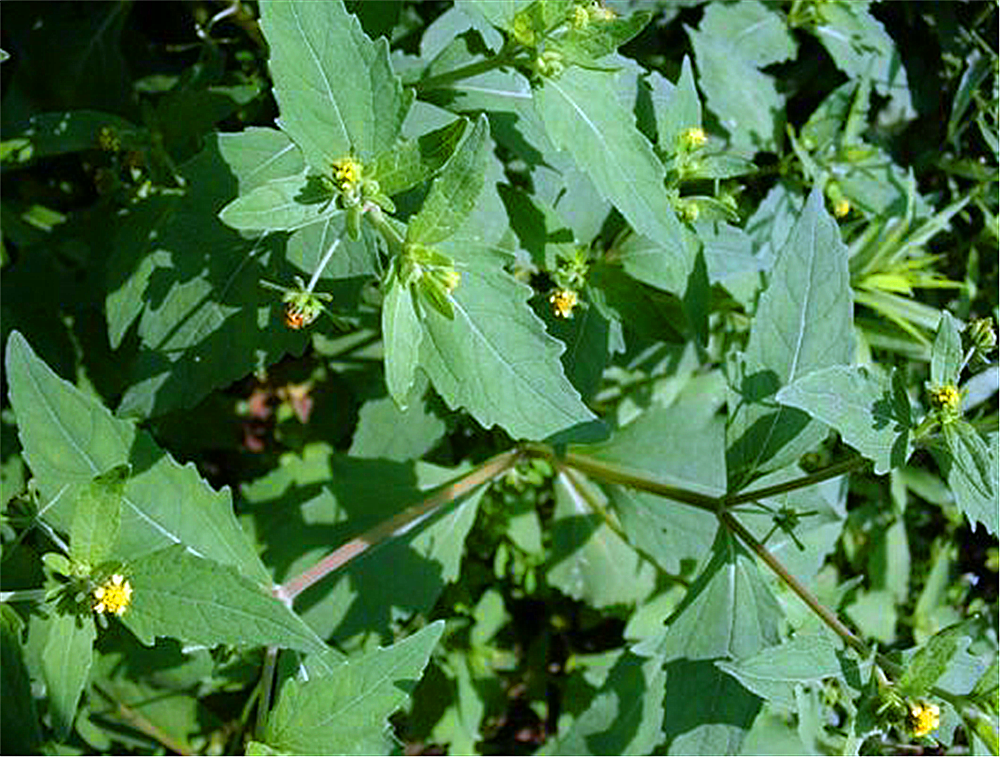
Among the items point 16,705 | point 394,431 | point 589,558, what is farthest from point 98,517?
point 589,558

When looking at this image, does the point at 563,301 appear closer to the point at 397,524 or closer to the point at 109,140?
the point at 397,524

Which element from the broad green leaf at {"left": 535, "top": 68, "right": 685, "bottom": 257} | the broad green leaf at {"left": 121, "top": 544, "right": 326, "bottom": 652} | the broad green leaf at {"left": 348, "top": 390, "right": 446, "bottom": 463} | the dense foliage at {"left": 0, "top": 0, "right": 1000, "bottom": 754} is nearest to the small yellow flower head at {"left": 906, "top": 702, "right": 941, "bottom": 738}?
the dense foliage at {"left": 0, "top": 0, "right": 1000, "bottom": 754}

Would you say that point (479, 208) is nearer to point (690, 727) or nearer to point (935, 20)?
point (690, 727)

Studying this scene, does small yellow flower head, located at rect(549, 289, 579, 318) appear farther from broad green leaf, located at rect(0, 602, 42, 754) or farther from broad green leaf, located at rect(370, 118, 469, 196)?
broad green leaf, located at rect(0, 602, 42, 754)

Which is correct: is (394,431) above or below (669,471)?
above

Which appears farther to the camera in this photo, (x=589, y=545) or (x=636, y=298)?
(x=589, y=545)

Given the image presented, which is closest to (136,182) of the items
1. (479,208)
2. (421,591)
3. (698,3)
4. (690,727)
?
(479,208)

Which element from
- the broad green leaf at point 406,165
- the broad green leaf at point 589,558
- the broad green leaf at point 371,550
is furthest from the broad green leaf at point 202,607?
the broad green leaf at point 589,558
